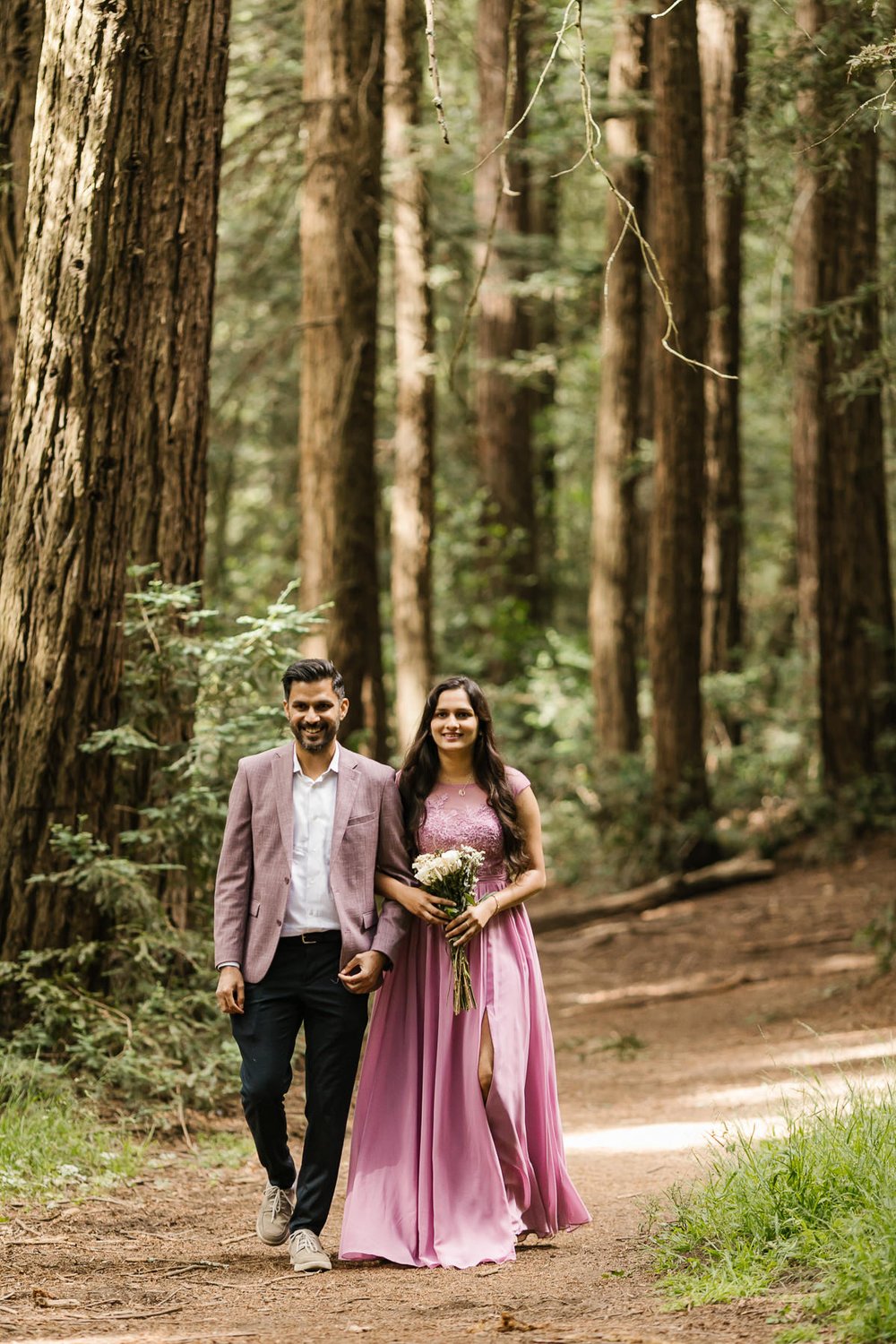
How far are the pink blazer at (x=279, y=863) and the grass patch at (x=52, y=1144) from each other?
5.53ft

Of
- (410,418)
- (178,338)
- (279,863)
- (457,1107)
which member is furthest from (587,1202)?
(410,418)

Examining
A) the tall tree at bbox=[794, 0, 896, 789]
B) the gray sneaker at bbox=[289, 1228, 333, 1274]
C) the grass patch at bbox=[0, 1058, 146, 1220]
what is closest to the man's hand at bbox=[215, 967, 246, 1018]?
the gray sneaker at bbox=[289, 1228, 333, 1274]

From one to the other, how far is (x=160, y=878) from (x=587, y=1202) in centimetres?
298

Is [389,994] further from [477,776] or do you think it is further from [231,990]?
[477,776]

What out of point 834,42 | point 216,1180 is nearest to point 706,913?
point 834,42

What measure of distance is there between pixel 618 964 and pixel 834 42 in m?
8.42

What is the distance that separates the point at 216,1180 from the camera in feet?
24.4

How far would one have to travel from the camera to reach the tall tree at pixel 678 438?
658 inches

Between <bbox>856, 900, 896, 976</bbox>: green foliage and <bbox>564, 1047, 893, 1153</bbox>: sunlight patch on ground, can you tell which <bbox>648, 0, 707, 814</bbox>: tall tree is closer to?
<bbox>856, 900, 896, 976</bbox>: green foliage

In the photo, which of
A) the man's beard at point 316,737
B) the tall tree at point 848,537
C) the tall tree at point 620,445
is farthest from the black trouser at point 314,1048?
the tall tree at point 620,445

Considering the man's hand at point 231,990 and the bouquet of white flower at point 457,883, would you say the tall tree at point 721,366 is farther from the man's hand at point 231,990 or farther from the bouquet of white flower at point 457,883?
the man's hand at point 231,990

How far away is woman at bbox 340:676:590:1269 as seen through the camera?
19.7 feet

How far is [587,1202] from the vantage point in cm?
700

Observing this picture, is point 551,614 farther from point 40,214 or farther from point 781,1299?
point 781,1299
